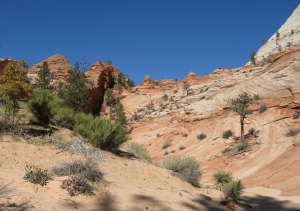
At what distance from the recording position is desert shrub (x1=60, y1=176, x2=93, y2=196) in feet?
12.2

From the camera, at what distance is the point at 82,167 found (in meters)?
4.53

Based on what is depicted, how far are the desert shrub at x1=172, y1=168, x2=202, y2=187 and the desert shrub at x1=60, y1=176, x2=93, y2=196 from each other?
489 centimetres

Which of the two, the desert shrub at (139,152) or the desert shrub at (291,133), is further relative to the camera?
the desert shrub at (291,133)

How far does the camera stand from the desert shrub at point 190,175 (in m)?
7.79

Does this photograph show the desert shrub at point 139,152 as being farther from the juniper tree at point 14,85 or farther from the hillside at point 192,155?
the juniper tree at point 14,85

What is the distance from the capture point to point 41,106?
33.0ft

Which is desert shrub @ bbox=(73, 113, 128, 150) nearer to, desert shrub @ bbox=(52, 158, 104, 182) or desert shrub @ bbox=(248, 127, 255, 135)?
desert shrub @ bbox=(52, 158, 104, 182)

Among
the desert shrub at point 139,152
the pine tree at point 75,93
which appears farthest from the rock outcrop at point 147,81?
the desert shrub at point 139,152

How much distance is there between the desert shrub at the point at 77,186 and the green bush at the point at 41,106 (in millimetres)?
7492

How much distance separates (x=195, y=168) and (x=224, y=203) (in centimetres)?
262

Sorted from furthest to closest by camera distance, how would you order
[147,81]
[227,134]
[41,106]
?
[147,81]
[227,134]
[41,106]

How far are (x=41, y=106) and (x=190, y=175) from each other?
346 inches

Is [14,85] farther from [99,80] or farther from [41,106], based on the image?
[99,80]

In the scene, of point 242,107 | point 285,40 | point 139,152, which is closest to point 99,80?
point 139,152
